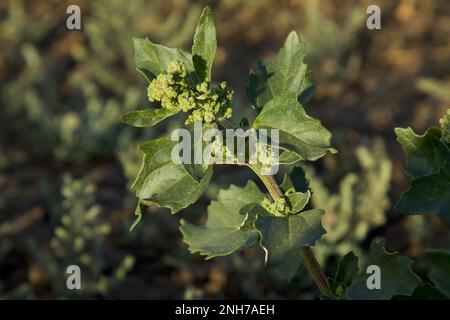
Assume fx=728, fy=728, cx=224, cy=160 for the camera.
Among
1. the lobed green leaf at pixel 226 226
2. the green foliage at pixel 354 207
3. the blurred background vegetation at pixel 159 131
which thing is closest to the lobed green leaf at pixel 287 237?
the lobed green leaf at pixel 226 226

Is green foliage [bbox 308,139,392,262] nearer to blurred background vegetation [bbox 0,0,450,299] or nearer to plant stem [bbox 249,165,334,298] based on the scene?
blurred background vegetation [bbox 0,0,450,299]

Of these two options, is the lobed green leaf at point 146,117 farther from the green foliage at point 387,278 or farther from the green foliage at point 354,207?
the green foliage at point 354,207

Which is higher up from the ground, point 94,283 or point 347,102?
point 347,102

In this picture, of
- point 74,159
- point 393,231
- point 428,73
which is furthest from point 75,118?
point 428,73

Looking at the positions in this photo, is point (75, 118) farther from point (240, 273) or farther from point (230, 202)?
point (230, 202)

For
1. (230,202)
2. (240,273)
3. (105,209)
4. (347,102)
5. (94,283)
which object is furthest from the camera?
(347,102)

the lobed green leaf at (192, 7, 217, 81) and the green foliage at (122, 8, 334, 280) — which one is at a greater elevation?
the lobed green leaf at (192, 7, 217, 81)

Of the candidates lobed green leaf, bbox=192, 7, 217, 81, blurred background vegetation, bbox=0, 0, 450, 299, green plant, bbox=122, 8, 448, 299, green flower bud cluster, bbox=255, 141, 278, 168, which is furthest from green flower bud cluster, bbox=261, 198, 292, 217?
blurred background vegetation, bbox=0, 0, 450, 299

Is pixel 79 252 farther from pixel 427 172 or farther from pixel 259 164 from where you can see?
pixel 427 172
